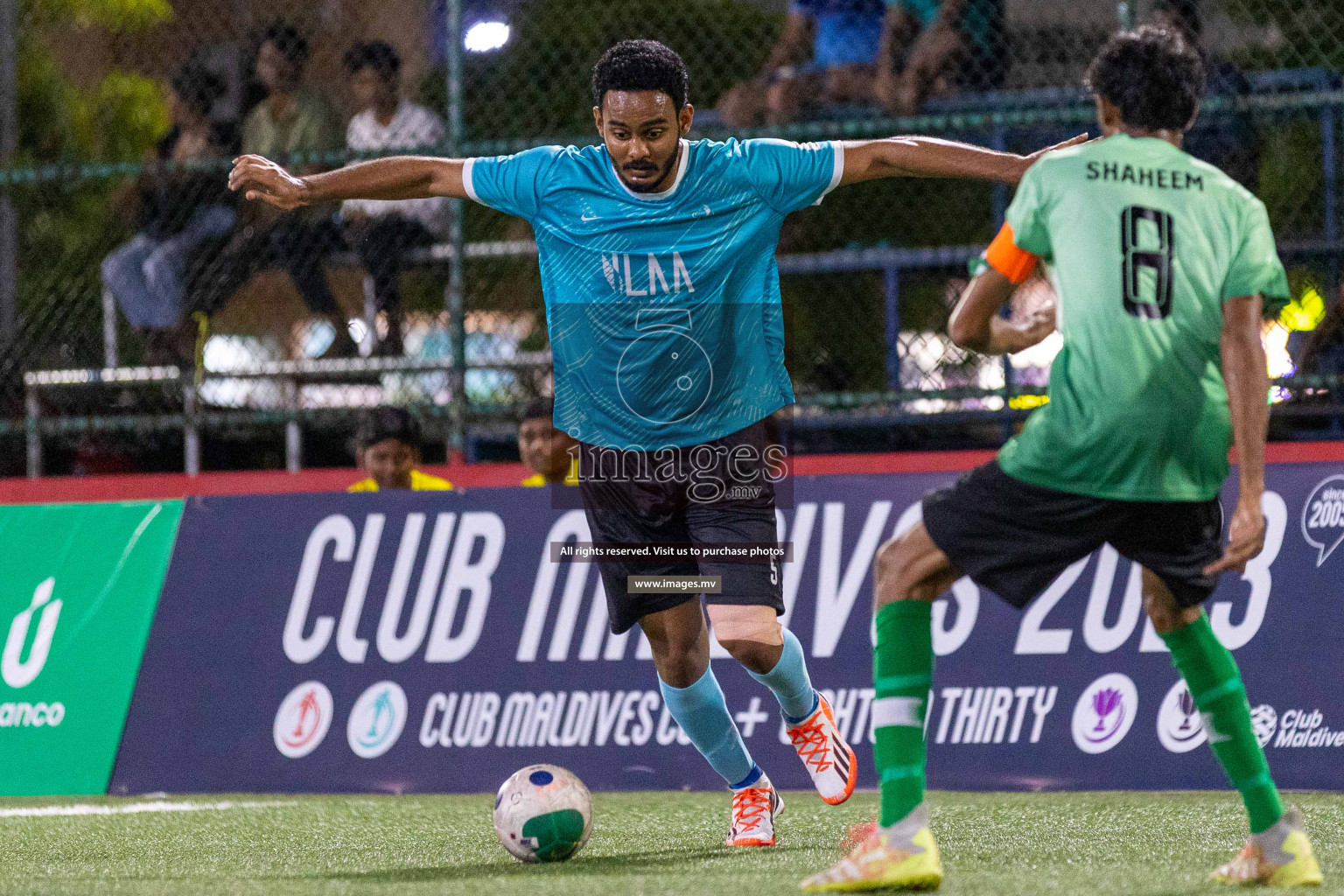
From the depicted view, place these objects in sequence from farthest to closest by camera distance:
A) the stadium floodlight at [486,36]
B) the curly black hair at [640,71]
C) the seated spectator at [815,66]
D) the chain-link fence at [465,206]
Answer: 1. the stadium floodlight at [486,36]
2. the seated spectator at [815,66]
3. the chain-link fence at [465,206]
4. the curly black hair at [640,71]

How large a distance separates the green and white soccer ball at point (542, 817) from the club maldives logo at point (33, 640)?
372 centimetres

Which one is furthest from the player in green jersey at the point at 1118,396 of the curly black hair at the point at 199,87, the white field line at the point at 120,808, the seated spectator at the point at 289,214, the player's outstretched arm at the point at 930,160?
the curly black hair at the point at 199,87

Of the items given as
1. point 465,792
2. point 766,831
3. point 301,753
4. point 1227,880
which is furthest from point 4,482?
point 1227,880

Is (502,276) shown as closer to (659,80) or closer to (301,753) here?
(301,753)

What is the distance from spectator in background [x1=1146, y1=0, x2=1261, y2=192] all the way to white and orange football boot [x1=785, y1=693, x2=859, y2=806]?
3916mm

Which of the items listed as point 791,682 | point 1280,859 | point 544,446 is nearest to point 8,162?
point 544,446

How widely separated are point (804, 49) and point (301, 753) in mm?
4422

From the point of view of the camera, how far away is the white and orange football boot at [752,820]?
535cm

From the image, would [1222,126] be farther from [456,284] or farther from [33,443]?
[33,443]

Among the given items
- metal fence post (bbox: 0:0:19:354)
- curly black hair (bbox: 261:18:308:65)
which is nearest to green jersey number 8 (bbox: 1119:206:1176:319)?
curly black hair (bbox: 261:18:308:65)

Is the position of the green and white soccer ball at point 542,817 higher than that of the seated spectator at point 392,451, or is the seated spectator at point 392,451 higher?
the seated spectator at point 392,451

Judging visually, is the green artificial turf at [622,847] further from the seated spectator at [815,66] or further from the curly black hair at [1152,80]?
the seated spectator at [815,66]

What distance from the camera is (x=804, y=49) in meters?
9.22

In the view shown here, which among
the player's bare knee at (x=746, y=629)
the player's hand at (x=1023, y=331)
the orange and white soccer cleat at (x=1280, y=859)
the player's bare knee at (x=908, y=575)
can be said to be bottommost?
the orange and white soccer cleat at (x=1280, y=859)
